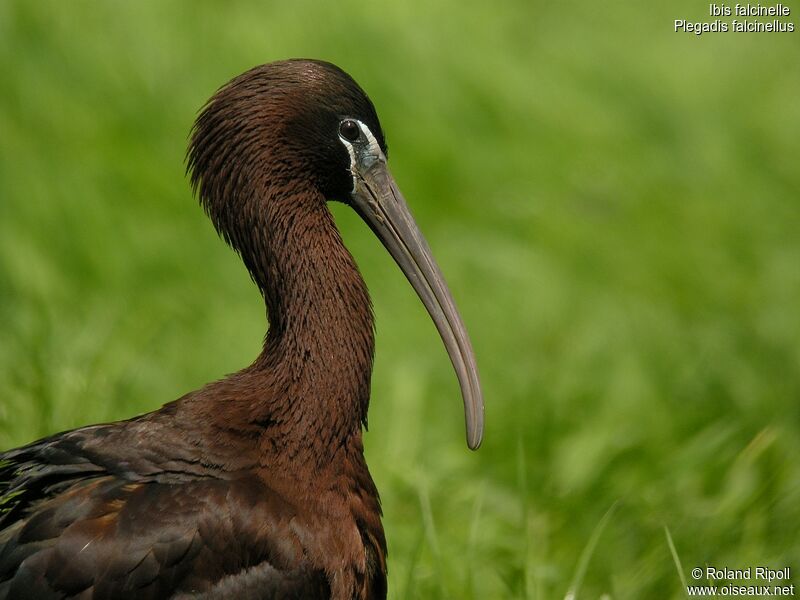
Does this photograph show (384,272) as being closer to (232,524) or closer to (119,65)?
(119,65)

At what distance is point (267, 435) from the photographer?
337 centimetres

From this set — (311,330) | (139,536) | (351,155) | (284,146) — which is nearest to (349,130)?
(351,155)

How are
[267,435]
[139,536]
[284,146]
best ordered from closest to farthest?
[139,536] → [267,435] → [284,146]

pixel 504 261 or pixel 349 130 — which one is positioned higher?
pixel 504 261

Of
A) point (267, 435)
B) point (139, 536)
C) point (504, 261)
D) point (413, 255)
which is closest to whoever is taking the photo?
point (139, 536)

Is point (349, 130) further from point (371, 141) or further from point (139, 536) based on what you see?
point (139, 536)

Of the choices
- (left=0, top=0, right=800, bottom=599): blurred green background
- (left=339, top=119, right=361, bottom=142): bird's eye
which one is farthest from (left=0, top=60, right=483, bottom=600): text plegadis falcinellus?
(left=0, top=0, right=800, bottom=599): blurred green background

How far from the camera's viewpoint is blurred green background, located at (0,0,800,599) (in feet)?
14.8

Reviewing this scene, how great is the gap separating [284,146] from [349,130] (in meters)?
0.17

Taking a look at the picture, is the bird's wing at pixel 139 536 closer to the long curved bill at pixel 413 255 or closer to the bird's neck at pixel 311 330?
the bird's neck at pixel 311 330

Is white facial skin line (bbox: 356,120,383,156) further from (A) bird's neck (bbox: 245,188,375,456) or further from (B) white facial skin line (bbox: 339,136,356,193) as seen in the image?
(A) bird's neck (bbox: 245,188,375,456)

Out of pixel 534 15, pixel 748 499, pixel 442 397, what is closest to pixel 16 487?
pixel 748 499

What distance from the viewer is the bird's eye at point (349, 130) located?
3.54 meters

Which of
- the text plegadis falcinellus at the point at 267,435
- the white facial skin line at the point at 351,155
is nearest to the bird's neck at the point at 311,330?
the text plegadis falcinellus at the point at 267,435
